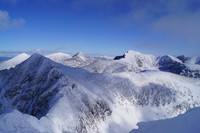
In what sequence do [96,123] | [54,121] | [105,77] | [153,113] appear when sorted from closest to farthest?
[54,121] < [96,123] < [153,113] < [105,77]

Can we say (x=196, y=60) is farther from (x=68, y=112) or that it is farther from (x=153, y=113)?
(x=68, y=112)

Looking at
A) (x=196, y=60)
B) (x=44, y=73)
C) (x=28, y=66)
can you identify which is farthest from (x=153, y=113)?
(x=196, y=60)

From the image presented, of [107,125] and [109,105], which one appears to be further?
[109,105]

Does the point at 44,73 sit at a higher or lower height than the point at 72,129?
higher

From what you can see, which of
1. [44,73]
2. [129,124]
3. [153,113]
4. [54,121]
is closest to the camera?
[54,121]

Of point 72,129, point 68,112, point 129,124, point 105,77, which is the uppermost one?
point 105,77

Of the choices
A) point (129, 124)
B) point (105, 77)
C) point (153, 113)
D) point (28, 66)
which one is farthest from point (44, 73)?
point (153, 113)
